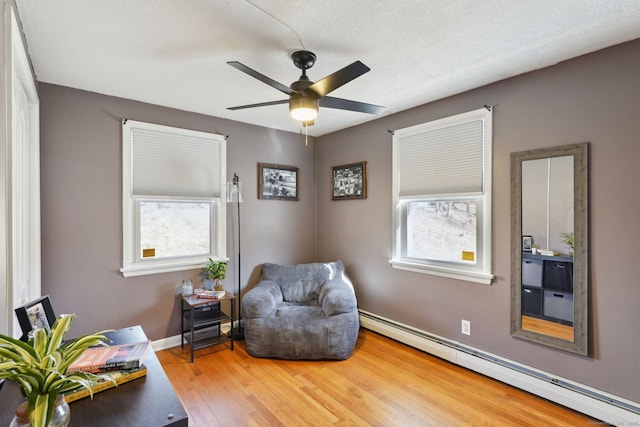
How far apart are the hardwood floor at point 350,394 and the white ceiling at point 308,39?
248cm

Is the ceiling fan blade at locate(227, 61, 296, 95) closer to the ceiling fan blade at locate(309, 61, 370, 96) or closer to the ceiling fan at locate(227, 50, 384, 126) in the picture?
the ceiling fan at locate(227, 50, 384, 126)

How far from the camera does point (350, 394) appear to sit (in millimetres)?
2375

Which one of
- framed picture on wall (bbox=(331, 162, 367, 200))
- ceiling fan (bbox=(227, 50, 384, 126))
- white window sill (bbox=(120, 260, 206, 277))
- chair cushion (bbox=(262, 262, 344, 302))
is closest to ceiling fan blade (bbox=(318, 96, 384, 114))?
ceiling fan (bbox=(227, 50, 384, 126))

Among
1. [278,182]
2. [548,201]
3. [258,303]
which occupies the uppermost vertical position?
[278,182]

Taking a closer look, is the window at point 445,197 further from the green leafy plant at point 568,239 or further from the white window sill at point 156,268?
the white window sill at point 156,268

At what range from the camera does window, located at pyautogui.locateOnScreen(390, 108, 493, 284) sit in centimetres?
271

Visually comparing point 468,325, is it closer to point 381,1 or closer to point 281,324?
point 281,324

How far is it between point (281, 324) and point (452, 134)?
2407 mm

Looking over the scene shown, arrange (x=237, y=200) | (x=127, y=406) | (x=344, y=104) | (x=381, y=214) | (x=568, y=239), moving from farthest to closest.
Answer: (x=381, y=214)
(x=237, y=200)
(x=568, y=239)
(x=344, y=104)
(x=127, y=406)

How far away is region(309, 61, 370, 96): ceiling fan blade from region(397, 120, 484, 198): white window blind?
1.56 meters

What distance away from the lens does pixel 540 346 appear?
2350 millimetres

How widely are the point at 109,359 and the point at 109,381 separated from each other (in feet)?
0.42

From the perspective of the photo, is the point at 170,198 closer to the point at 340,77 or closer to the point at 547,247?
the point at 340,77

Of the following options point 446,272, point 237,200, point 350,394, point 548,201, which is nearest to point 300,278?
point 237,200
